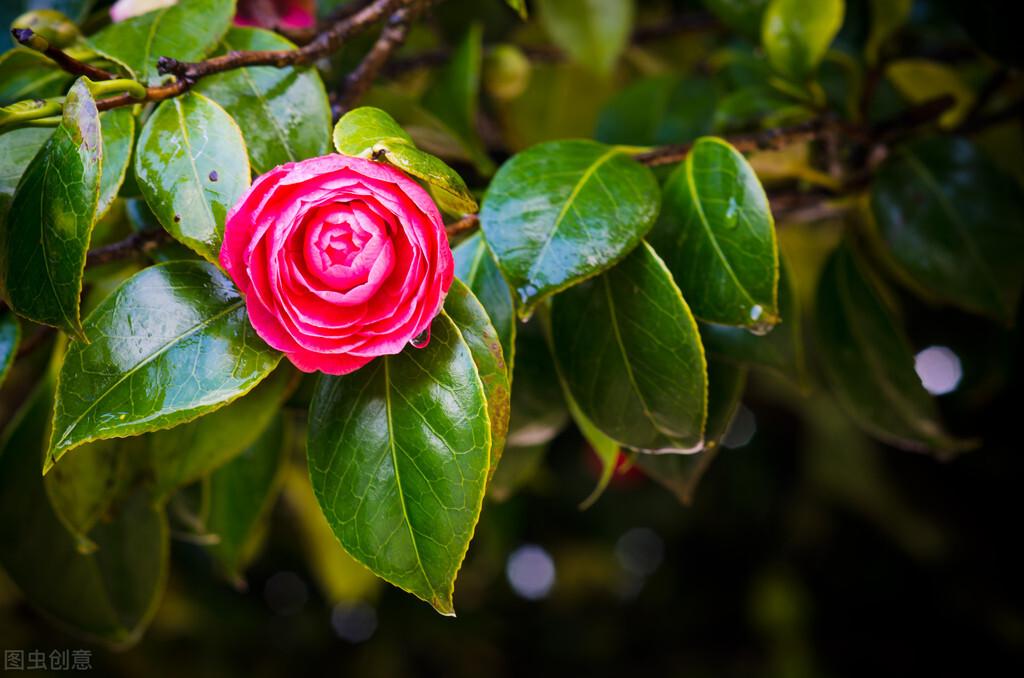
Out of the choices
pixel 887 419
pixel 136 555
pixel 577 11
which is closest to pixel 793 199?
pixel 887 419

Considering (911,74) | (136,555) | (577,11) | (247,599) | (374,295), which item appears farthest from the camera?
(247,599)

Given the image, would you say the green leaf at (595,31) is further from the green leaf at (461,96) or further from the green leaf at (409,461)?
the green leaf at (409,461)

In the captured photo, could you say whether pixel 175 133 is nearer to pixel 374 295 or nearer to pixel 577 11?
pixel 374 295

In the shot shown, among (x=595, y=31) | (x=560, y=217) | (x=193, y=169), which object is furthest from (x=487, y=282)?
(x=595, y=31)

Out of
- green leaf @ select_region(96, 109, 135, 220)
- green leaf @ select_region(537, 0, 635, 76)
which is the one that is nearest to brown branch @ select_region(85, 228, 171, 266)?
green leaf @ select_region(96, 109, 135, 220)

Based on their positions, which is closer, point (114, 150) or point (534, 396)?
point (114, 150)

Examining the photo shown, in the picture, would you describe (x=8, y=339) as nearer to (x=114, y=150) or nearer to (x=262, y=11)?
(x=114, y=150)

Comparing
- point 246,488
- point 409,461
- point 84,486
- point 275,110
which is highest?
point 275,110
